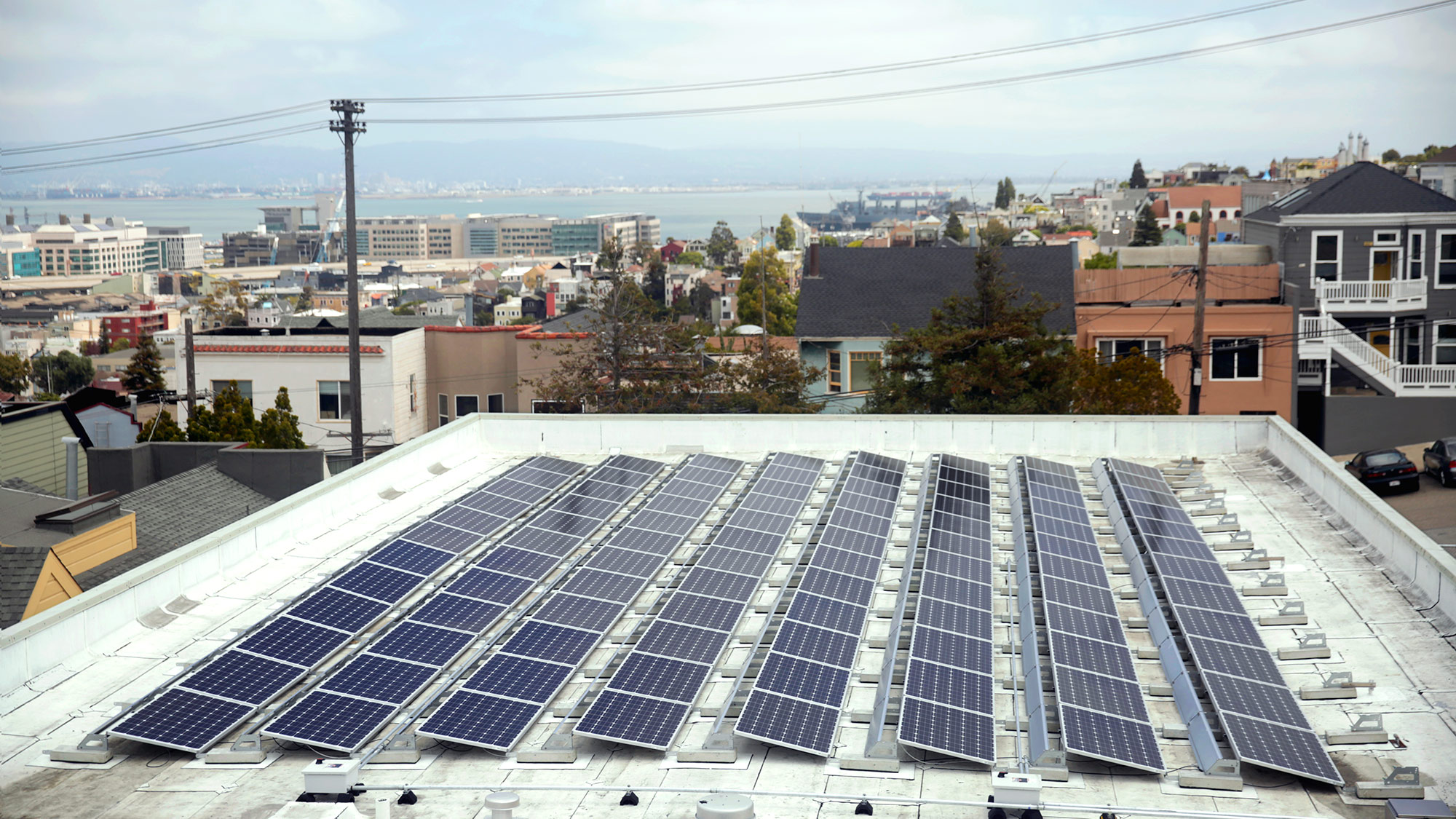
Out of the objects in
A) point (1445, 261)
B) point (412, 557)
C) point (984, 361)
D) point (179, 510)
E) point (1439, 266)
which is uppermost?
point (1445, 261)

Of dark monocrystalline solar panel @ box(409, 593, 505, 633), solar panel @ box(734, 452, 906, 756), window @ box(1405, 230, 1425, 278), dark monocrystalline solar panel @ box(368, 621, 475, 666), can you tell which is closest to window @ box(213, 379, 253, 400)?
solar panel @ box(734, 452, 906, 756)

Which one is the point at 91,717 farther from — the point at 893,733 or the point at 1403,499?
the point at 1403,499

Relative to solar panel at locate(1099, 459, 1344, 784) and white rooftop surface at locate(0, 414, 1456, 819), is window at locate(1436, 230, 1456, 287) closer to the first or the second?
white rooftop surface at locate(0, 414, 1456, 819)

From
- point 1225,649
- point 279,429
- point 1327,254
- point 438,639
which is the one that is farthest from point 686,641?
point 1327,254

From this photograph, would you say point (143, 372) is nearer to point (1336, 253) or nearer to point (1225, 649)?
point (1336, 253)

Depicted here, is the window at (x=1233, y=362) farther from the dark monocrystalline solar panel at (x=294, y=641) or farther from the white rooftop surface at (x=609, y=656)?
the dark monocrystalline solar panel at (x=294, y=641)

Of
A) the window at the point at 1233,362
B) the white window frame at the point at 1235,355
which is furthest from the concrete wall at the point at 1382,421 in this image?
the window at the point at 1233,362
